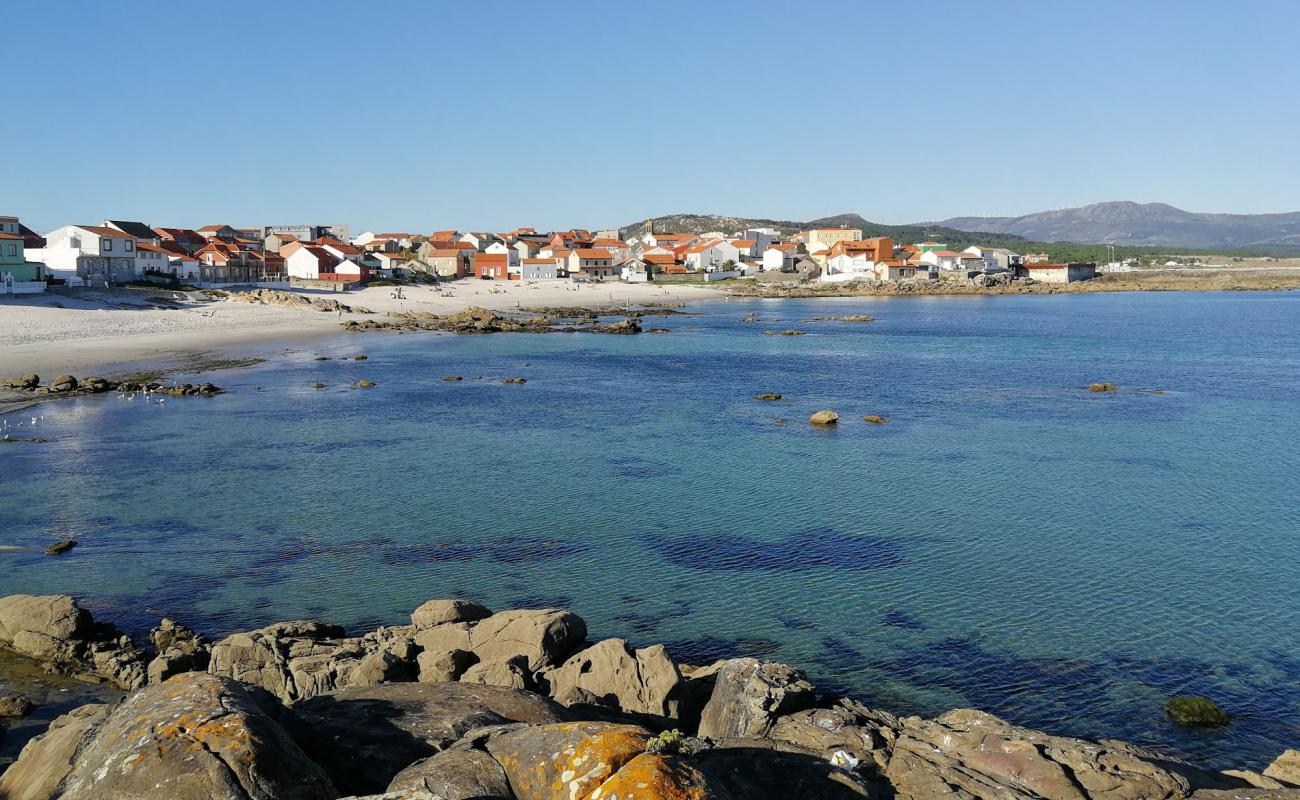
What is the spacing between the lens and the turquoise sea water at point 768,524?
1587cm

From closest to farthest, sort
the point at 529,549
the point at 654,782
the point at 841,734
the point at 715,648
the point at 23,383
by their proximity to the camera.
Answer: the point at 654,782
the point at 841,734
the point at 715,648
the point at 529,549
the point at 23,383

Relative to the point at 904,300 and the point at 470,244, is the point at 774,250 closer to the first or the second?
the point at 904,300

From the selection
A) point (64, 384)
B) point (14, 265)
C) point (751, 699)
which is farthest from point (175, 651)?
point (14, 265)

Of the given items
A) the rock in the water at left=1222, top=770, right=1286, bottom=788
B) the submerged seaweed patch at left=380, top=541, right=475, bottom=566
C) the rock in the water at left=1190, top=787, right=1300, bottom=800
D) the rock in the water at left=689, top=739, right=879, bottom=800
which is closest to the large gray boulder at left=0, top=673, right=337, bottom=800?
the rock in the water at left=689, top=739, right=879, bottom=800

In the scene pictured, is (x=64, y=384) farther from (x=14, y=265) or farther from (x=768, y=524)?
(x=768, y=524)

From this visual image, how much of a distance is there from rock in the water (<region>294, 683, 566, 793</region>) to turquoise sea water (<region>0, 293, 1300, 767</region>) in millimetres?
5757

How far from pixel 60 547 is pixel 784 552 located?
52.0 feet

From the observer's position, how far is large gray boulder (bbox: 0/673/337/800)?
701cm

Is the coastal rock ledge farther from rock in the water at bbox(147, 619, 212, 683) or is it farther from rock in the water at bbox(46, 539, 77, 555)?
rock in the water at bbox(46, 539, 77, 555)

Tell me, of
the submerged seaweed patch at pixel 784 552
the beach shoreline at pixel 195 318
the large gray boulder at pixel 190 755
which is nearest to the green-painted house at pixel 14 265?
the beach shoreline at pixel 195 318

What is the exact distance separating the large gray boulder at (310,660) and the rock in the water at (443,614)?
25 cm

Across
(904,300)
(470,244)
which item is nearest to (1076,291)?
(904,300)

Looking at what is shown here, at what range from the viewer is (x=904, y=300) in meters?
128

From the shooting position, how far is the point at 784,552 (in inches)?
823
